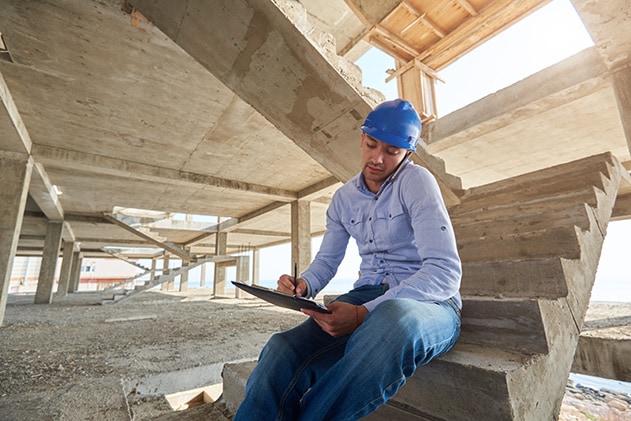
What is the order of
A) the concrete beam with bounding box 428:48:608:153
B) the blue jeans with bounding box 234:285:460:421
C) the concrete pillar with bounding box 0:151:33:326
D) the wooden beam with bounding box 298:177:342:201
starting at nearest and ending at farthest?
1. the blue jeans with bounding box 234:285:460:421
2. the concrete beam with bounding box 428:48:608:153
3. the concrete pillar with bounding box 0:151:33:326
4. the wooden beam with bounding box 298:177:342:201

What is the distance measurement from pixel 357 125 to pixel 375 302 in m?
3.39

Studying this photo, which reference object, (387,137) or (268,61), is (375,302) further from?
(268,61)

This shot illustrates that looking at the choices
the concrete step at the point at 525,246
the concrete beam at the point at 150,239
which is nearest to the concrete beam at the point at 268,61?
the concrete step at the point at 525,246

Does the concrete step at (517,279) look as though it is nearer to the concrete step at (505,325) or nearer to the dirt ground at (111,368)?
the concrete step at (505,325)

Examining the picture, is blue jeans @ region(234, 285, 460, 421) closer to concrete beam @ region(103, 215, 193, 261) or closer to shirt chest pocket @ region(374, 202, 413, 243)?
shirt chest pocket @ region(374, 202, 413, 243)

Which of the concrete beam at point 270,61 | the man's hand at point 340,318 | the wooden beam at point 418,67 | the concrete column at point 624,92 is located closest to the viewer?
the man's hand at point 340,318

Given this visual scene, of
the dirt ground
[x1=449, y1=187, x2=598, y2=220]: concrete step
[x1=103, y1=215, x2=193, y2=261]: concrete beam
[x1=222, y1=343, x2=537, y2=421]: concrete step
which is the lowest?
the dirt ground

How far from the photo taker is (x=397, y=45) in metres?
6.85

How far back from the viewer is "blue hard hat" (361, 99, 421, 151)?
1.62 meters

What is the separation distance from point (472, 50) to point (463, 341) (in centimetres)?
733

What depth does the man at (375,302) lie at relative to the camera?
1.05 meters

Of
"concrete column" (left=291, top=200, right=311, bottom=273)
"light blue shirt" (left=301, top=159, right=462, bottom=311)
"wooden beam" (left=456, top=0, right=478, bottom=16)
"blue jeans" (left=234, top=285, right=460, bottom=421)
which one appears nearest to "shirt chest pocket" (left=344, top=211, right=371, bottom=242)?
"light blue shirt" (left=301, top=159, right=462, bottom=311)

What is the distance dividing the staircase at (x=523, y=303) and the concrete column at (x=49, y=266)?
Answer: 52.5ft

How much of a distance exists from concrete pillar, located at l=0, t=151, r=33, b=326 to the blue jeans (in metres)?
8.16
